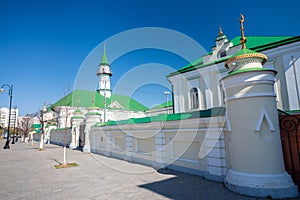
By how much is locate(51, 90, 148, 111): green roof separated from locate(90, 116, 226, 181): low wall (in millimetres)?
26230

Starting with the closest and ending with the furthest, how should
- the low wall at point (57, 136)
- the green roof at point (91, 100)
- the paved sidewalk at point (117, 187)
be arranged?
the paved sidewalk at point (117, 187), the low wall at point (57, 136), the green roof at point (91, 100)

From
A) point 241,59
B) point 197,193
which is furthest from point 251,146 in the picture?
point 241,59

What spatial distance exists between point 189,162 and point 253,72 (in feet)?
14.4

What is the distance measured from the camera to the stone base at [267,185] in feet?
15.4

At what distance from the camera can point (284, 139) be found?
17.9ft

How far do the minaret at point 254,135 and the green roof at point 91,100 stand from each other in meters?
32.8

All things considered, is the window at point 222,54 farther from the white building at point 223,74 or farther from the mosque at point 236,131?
the mosque at point 236,131

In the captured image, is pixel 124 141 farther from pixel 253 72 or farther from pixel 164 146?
pixel 253 72

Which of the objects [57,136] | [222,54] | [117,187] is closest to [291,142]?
[117,187]

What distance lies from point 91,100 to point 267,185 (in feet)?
144

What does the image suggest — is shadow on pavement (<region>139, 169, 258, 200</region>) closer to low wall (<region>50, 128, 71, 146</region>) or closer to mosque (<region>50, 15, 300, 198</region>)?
mosque (<region>50, 15, 300, 198</region>)

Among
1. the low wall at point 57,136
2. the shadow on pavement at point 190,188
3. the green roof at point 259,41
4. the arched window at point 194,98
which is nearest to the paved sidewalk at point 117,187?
the shadow on pavement at point 190,188

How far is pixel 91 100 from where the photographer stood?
4472cm

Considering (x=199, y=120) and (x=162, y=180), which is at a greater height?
(x=199, y=120)
